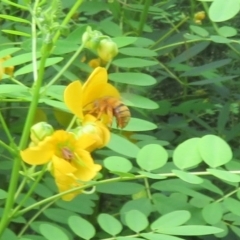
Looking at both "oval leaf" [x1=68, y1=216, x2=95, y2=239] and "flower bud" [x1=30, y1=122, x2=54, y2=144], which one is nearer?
"flower bud" [x1=30, y1=122, x2=54, y2=144]

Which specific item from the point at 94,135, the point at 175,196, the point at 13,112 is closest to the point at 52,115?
the point at 13,112

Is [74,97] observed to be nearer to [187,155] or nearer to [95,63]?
[187,155]

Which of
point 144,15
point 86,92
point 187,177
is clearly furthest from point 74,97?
point 144,15

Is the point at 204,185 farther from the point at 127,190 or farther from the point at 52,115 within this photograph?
the point at 52,115

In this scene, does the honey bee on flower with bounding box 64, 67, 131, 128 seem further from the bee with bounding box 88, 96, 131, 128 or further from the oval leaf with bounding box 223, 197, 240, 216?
the oval leaf with bounding box 223, 197, 240, 216

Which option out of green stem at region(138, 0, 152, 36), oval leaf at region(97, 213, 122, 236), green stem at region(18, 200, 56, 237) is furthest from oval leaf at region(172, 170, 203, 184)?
green stem at region(138, 0, 152, 36)

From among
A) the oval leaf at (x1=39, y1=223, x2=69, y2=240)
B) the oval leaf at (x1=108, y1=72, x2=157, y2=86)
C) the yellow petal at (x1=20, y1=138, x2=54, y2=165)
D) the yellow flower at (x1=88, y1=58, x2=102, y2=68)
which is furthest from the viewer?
the yellow flower at (x1=88, y1=58, x2=102, y2=68)

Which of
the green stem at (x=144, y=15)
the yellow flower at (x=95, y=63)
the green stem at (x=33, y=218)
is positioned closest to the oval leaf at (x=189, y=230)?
the green stem at (x=33, y=218)

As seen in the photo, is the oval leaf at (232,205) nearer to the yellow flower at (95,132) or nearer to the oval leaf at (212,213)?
the oval leaf at (212,213)
